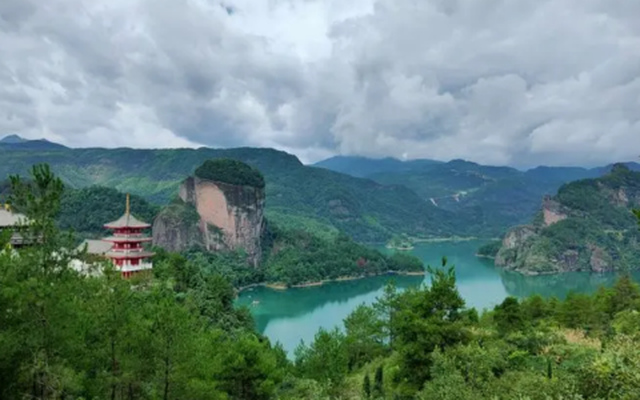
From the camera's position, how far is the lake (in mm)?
42062

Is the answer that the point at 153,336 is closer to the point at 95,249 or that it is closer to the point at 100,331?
the point at 100,331

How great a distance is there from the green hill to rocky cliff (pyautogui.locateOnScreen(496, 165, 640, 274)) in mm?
Answer: 41195

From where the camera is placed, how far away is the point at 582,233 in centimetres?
9075

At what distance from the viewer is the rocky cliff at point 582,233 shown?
274ft

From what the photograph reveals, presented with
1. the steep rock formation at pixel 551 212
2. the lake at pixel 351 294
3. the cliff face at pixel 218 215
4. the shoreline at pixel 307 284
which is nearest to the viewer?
the lake at pixel 351 294

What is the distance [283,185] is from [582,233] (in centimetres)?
8397

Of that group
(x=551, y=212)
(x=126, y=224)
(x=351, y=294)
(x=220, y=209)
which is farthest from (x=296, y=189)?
(x=126, y=224)

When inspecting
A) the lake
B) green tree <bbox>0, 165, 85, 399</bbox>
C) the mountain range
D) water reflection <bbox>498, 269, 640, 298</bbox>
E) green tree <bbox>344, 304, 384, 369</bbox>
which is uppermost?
the mountain range

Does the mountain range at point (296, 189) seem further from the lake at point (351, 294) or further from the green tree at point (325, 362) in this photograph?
the green tree at point (325, 362)

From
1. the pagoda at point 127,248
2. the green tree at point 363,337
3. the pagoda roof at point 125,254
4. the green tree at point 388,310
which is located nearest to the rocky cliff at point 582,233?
the green tree at point 388,310

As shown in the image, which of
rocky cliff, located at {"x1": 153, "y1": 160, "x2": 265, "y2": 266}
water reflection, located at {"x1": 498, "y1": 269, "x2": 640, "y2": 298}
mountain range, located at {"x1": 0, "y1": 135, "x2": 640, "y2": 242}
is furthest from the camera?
mountain range, located at {"x1": 0, "y1": 135, "x2": 640, "y2": 242}

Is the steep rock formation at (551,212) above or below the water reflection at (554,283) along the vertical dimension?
above

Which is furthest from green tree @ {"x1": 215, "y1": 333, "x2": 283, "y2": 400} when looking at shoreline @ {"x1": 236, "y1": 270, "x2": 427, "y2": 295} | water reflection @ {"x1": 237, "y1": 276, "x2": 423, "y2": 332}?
shoreline @ {"x1": 236, "y1": 270, "x2": 427, "y2": 295}

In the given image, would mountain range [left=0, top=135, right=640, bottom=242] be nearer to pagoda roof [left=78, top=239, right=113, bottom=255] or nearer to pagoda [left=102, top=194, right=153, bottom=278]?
pagoda roof [left=78, top=239, right=113, bottom=255]
